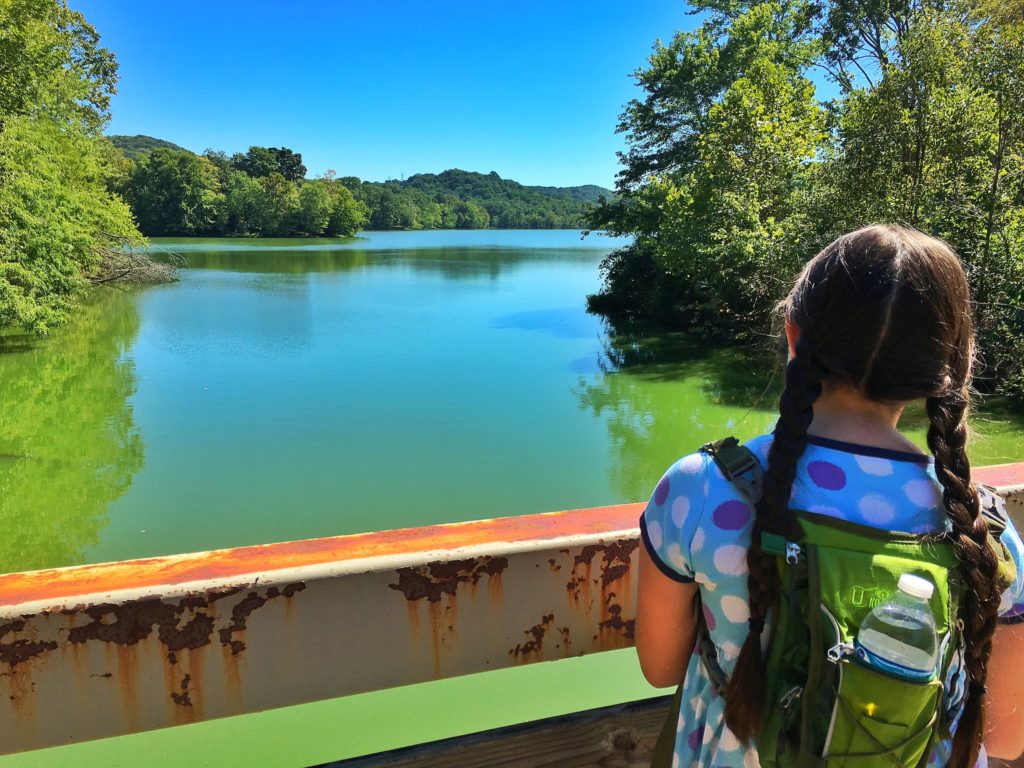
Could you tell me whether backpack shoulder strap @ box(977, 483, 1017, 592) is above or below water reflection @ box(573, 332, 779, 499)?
above

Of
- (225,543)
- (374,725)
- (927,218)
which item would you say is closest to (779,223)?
(927,218)

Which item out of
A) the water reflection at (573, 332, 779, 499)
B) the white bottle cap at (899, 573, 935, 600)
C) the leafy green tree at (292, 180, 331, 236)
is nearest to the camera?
the white bottle cap at (899, 573, 935, 600)

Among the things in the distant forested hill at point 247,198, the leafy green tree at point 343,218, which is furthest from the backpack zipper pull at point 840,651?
the leafy green tree at point 343,218

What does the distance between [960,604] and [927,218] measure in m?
10.6

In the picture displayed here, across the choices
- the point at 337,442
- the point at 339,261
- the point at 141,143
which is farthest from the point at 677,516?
the point at 141,143

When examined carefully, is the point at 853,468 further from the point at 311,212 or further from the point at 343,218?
the point at 343,218

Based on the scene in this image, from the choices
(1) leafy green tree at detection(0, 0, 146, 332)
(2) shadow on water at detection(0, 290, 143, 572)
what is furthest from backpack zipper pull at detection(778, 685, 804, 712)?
(1) leafy green tree at detection(0, 0, 146, 332)

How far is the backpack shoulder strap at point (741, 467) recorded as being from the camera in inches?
31.1

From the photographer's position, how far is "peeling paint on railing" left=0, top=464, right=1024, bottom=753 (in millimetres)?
970

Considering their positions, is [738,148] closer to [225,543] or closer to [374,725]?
[225,543]

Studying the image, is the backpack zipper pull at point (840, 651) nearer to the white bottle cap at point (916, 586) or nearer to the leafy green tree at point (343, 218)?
the white bottle cap at point (916, 586)

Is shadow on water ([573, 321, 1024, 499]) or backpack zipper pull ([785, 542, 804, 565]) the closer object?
backpack zipper pull ([785, 542, 804, 565])

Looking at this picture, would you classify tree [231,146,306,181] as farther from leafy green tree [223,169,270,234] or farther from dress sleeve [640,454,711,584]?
dress sleeve [640,454,711,584]

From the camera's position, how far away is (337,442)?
7.88m
